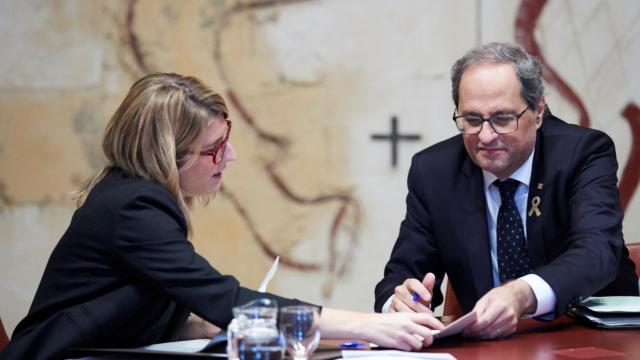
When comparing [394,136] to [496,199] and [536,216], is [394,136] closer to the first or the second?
[496,199]

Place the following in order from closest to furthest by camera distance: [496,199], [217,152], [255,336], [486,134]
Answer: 1. [255,336]
2. [217,152]
3. [486,134]
4. [496,199]

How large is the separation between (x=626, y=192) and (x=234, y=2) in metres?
1.85

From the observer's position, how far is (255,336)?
1361mm

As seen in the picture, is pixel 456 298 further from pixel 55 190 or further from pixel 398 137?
pixel 55 190

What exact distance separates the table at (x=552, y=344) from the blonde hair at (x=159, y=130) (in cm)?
68

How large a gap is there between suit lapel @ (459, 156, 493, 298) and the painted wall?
3.47 feet

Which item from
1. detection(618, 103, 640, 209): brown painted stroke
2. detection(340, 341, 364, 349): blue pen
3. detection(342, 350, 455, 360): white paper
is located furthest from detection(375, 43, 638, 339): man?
detection(618, 103, 640, 209): brown painted stroke

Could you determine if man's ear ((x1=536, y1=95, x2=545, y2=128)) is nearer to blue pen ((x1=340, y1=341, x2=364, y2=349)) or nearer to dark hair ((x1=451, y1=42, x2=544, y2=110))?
dark hair ((x1=451, y1=42, x2=544, y2=110))

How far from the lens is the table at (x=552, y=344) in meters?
1.68

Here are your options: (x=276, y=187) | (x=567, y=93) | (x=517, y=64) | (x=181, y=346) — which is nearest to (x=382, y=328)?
(x=181, y=346)

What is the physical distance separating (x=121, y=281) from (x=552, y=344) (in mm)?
941

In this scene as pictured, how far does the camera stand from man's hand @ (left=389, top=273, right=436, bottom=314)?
203 cm

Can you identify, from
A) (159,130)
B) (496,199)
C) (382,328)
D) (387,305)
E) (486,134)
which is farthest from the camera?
(496,199)

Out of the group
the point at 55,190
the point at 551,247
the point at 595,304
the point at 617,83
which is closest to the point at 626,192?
the point at 617,83
